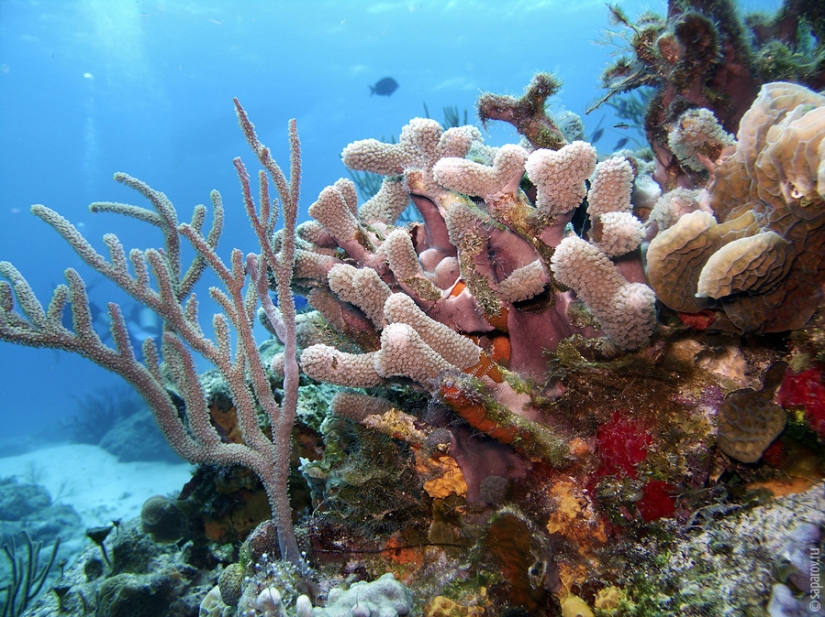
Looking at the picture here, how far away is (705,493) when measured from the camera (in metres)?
1.61

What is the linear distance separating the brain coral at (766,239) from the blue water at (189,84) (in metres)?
32.8

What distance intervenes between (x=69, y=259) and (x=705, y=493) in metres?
92.0

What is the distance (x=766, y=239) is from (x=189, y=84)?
63.5 m

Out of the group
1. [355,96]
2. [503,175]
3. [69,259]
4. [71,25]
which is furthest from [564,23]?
[69,259]

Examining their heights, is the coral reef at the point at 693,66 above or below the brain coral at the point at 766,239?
above

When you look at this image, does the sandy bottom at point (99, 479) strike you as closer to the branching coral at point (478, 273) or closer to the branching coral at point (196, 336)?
the branching coral at point (196, 336)

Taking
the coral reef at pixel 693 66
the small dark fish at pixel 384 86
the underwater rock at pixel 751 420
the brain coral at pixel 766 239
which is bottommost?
the underwater rock at pixel 751 420

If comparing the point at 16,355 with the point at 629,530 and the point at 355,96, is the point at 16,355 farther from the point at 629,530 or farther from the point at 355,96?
the point at 629,530

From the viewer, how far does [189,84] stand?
50.8 m

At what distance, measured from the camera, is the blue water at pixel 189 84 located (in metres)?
40.9

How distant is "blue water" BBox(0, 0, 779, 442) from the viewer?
40.9 m

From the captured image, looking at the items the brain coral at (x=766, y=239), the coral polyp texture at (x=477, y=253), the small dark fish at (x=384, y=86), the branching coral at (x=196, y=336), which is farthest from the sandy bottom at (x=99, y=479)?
the small dark fish at (x=384, y=86)

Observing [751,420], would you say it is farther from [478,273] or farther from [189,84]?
[189,84]

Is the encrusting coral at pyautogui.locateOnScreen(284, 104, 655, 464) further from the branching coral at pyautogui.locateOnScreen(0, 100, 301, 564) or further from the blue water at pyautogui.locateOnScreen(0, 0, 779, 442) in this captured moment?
the blue water at pyautogui.locateOnScreen(0, 0, 779, 442)
